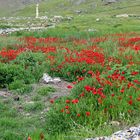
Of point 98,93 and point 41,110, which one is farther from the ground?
point 98,93

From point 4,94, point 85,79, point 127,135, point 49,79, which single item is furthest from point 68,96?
point 127,135

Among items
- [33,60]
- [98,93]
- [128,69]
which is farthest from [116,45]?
[98,93]

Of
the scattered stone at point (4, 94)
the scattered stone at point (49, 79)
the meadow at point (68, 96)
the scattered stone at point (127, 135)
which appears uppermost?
the scattered stone at point (127, 135)

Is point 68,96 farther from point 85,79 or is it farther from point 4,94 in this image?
point 4,94

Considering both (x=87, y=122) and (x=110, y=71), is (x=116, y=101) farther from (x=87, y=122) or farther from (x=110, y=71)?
(x=110, y=71)

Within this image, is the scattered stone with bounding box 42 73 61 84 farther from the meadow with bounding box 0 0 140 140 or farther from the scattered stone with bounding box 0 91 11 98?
the scattered stone with bounding box 0 91 11 98

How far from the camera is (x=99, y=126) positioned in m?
11.7

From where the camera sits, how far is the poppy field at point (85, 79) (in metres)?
12.2

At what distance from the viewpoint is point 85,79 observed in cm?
1523

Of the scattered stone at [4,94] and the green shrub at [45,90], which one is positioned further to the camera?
the scattered stone at [4,94]

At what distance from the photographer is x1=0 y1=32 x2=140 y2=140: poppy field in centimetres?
1221

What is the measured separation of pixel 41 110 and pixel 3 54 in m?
7.36

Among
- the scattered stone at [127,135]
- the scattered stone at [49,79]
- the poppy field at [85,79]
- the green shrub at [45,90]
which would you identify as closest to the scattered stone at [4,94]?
the poppy field at [85,79]

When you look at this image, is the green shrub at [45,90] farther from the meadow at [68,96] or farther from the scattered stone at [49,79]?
the scattered stone at [49,79]
